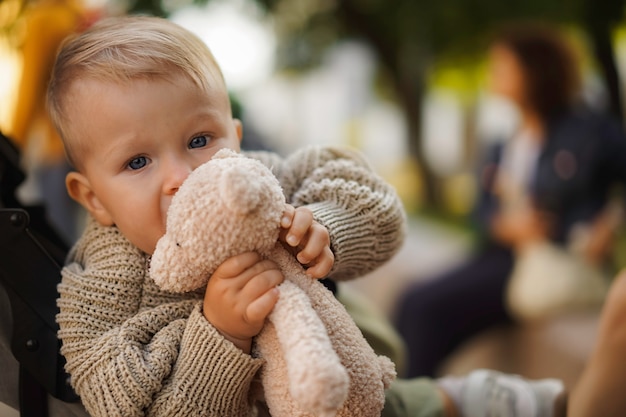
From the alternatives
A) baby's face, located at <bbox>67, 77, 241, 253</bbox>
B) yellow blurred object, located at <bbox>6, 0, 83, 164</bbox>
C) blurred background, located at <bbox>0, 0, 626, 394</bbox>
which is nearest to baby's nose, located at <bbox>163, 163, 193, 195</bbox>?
baby's face, located at <bbox>67, 77, 241, 253</bbox>

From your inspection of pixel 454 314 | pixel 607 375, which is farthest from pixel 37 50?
pixel 454 314

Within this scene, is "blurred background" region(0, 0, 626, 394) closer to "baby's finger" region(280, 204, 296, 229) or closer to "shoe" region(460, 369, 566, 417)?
"baby's finger" region(280, 204, 296, 229)

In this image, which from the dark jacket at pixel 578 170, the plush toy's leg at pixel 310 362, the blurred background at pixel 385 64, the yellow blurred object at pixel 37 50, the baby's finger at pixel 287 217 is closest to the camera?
the plush toy's leg at pixel 310 362

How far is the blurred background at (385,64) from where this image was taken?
5.56 feet

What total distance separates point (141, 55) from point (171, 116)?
0.28 ft

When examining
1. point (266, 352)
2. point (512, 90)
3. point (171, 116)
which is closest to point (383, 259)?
point (266, 352)

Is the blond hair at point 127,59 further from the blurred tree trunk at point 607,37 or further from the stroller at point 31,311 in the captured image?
the blurred tree trunk at point 607,37

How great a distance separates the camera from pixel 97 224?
2.86 ft

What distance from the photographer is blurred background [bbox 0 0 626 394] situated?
1693 mm

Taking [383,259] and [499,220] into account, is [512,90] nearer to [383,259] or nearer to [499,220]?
[499,220]

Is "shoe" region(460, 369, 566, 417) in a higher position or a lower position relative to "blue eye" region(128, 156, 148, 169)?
lower

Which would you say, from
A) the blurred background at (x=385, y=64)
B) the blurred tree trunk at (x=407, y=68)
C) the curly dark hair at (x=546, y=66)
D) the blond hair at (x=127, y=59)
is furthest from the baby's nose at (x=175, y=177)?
the blurred tree trunk at (x=407, y=68)

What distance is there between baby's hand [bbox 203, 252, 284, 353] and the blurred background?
0.47 metres

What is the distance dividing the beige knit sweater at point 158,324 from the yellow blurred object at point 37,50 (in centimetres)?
71
